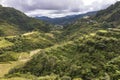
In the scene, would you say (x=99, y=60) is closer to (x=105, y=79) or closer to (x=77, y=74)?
(x=77, y=74)

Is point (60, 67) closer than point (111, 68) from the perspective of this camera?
No

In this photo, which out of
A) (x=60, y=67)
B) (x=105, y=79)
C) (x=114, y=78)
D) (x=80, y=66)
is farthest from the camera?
(x=60, y=67)

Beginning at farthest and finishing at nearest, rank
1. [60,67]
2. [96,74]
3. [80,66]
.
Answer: [60,67], [80,66], [96,74]

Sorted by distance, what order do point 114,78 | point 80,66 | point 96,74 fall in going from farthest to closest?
point 80,66 → point 96,74 → point 114,78

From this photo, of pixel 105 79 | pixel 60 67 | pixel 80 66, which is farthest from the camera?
pixel 60 67

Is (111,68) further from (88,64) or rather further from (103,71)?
(88,64)

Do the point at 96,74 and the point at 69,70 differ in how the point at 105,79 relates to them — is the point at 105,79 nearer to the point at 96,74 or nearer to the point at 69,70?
the point at 96,74

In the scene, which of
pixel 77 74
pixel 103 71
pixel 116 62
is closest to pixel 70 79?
pixel 77 74

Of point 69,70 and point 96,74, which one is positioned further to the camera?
point 69,70

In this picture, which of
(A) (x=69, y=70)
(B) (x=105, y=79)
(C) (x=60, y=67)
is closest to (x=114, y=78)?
(B) (x=105, y=79)
